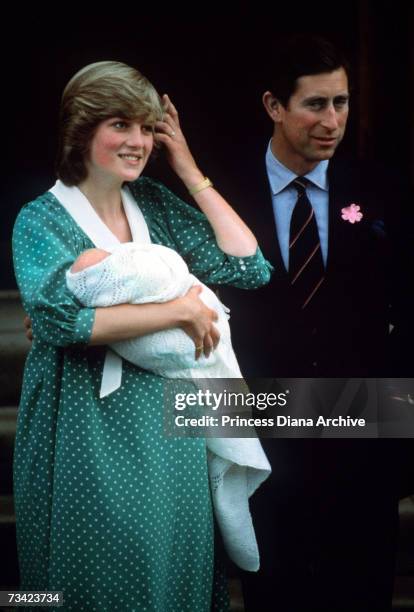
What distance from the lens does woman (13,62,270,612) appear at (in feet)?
5.37

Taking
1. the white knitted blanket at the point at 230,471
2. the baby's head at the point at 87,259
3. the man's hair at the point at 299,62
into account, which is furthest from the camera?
the man's hair at the point at 299,62

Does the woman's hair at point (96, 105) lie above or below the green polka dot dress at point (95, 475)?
above

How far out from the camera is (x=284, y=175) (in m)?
1.95

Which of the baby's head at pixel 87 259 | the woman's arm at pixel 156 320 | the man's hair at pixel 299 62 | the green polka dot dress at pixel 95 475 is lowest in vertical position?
the green polka dot dress at pixel 95 475

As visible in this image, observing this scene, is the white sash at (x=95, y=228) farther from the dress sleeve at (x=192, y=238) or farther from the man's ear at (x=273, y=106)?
the man's ear at (x=273, y=106)

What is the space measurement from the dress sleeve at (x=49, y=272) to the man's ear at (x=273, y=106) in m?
0.48

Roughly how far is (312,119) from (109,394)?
2.01 ft

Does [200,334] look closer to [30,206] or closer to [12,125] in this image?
[30,206]

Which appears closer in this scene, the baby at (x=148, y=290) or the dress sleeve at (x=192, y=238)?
the baby at (x=148, y=290)

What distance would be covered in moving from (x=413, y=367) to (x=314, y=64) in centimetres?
58

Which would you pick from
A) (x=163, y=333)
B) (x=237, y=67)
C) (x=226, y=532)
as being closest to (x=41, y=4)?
(x=237, y=67)

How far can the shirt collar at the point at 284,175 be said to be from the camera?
195 cm

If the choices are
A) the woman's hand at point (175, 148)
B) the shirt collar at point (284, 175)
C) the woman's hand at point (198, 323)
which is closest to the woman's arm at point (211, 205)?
the woman's hand at point (175, 148)

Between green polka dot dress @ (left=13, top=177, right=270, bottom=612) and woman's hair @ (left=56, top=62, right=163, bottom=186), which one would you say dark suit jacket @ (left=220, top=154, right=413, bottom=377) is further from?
woman's hair @ (left=56, top=62, right=163, bottom=186)
